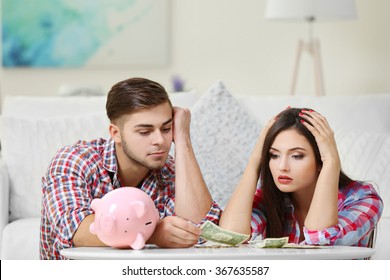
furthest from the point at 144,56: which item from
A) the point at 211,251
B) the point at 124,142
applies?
the point at 211,251

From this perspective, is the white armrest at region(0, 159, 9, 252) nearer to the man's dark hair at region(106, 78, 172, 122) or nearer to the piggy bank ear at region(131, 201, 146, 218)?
the man's dark hair at region(106, 78, 172, 122)

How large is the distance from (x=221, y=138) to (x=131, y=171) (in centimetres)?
87

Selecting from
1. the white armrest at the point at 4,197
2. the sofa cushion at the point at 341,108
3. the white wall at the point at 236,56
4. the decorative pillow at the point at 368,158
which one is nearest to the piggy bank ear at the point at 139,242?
the white armrest at the point at 4,197

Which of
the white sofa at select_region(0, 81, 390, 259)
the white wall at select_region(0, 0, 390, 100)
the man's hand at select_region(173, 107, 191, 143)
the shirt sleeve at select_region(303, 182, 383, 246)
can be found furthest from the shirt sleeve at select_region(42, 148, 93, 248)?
the white wall at select_region(0, 0, 390, 100)

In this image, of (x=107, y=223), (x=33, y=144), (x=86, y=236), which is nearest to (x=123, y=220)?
(x=107, y=223)

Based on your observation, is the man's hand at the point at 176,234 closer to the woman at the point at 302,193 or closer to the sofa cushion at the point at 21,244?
the woman at the point at 302,193

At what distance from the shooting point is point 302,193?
1647mm

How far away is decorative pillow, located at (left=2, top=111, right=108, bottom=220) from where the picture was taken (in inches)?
98.4

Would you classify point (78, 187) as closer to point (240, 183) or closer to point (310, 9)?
point (240, 183)

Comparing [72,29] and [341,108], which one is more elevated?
[72,29]

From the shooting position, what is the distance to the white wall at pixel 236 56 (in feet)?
16.2

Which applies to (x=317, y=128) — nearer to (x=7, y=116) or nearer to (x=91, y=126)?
(x=91, y=126)

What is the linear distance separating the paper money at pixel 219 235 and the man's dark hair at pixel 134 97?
312 millimetres
